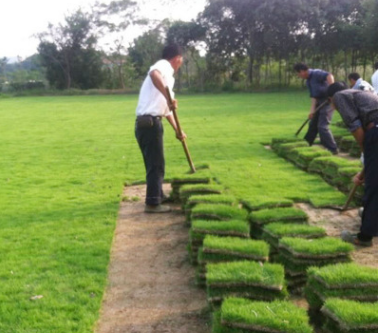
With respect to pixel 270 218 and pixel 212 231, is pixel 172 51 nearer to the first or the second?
pixel 270 218

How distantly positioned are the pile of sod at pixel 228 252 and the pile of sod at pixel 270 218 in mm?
950

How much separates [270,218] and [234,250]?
123cm

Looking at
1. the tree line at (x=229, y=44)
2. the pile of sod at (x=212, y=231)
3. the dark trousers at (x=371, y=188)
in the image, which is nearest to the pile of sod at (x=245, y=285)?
the pile of sod at (x=212, y=231)

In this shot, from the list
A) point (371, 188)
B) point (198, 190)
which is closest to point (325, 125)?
point (198, 190)

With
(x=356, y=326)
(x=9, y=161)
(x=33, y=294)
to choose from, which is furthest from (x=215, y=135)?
(x=356, y=326)

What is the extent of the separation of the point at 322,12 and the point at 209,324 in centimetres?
4151

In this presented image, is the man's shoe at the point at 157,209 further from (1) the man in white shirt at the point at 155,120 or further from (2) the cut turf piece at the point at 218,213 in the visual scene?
(2) the cut turf piece at the point at 218,213

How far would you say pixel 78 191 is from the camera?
8773 mm

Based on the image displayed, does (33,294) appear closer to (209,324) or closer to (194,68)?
(209,324)

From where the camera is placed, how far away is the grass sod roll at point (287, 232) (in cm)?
494

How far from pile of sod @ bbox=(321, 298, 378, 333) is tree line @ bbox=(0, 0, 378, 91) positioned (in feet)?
118

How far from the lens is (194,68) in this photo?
48969mm

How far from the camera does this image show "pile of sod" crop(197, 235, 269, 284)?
439cm

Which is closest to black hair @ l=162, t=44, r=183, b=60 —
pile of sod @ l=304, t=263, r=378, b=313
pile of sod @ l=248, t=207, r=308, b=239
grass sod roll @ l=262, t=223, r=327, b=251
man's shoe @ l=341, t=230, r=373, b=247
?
pile of sod @ l=248, t=207, r=308, b=239
